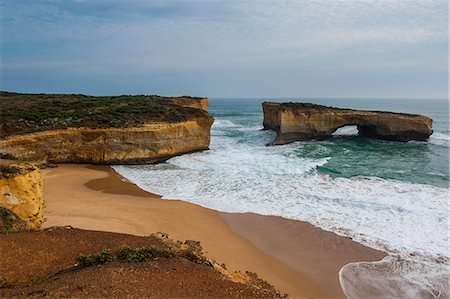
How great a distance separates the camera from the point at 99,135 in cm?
2062

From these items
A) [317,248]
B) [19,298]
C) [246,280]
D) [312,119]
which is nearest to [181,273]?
[246,280]

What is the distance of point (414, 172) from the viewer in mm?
19500

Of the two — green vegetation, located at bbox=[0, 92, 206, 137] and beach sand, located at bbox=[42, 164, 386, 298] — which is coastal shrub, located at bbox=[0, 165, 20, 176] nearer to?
beach sand, located at bbox=[42, 164, 386, 298]

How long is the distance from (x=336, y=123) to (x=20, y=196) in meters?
27.8

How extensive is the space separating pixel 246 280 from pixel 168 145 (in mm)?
16394

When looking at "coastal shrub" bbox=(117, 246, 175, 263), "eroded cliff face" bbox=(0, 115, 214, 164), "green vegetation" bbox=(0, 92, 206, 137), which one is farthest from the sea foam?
"coastal shrub" bbox=(117, 246, 175, 263)

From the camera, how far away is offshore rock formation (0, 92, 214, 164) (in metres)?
19.1

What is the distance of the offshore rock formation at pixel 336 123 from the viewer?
30594 mm

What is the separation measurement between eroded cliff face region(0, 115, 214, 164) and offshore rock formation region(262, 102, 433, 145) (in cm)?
1107

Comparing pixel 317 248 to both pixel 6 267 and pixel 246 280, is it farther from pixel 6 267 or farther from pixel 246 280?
pixel 6 267

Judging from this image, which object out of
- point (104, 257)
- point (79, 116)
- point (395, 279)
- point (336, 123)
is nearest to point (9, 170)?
point (104, 257)

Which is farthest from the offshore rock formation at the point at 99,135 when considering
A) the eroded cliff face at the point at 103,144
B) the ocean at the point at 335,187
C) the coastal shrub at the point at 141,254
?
the coastal shrub at the point at 141,254

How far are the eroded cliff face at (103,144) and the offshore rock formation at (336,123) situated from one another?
11.1 metres

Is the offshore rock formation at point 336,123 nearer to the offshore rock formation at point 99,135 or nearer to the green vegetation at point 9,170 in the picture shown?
the offshore rock formation at point 99,135
